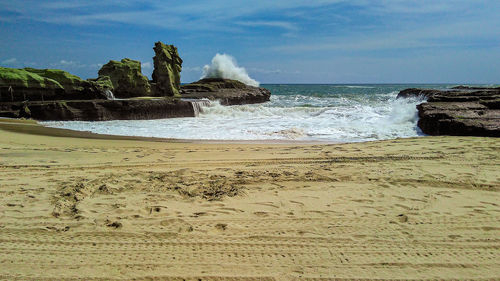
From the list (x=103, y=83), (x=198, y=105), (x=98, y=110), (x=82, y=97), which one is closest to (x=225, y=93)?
(x=198, y=105)

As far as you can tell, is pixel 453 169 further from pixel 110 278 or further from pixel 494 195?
pixel 110 278

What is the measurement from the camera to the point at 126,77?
20.6 meters

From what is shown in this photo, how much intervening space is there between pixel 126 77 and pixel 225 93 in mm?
6948

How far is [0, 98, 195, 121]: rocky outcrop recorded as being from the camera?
13.3 metres

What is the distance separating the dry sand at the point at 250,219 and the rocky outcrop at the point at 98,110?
8797mm

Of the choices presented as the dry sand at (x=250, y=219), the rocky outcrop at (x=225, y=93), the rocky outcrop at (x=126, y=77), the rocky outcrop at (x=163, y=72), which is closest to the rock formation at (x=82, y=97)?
the rocky outcrop at (x=126, y=77)

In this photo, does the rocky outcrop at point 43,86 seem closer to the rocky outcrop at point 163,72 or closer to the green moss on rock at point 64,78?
the green moss on rock at point 64,78

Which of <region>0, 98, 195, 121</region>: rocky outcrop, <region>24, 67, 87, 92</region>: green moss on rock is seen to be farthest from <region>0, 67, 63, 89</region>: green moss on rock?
<region>0, 98, 195, 121</region>: rocky outcrop

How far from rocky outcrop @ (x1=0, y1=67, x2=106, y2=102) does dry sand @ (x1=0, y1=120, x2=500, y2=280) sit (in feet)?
34.7

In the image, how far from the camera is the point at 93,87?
16.3 meters

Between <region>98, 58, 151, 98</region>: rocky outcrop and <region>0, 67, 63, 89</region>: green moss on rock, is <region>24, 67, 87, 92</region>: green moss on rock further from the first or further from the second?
<region>98, 58, 151, 98</region>: rocky outcrop

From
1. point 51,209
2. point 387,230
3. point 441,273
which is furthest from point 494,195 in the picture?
point 51,209

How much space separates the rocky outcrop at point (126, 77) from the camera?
2044cm

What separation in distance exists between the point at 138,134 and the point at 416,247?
368 inches
